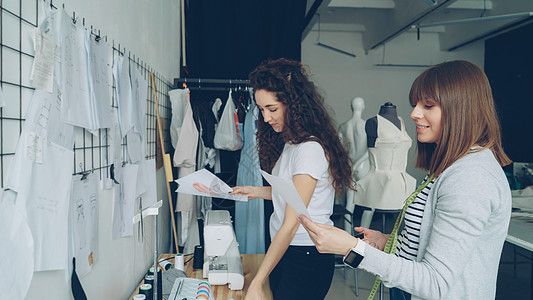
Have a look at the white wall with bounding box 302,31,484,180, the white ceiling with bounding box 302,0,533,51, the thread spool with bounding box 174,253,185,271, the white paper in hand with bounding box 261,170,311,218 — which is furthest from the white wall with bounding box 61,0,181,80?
the white wall with bounding box 302,31,484,180

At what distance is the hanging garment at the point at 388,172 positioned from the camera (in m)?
3.33

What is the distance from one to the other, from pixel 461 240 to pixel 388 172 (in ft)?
8.54

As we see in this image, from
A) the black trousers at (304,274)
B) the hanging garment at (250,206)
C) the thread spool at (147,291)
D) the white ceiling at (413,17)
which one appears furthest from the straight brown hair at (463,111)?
the white ceiling at (413,17)

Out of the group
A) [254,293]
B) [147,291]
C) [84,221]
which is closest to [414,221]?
[254,293]

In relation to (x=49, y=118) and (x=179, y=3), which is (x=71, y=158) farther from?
(x=179, y=3)

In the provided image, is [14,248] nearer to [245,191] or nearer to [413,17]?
[245,191]

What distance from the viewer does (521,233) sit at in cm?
243

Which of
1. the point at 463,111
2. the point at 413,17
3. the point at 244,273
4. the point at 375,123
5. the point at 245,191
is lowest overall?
the point at 244,273

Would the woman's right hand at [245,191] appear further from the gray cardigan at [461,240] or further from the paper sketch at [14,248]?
the paper sketch at [14,248]

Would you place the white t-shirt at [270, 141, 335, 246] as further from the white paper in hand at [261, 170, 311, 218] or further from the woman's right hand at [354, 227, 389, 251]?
the white paper in hand at [261, 170, 311, 218]

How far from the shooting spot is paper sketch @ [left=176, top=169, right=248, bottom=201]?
59.1 inches

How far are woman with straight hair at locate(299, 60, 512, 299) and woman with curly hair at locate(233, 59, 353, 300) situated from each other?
0.38 metres

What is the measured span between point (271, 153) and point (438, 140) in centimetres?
95

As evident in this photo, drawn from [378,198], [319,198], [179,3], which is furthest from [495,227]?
[179,3]
